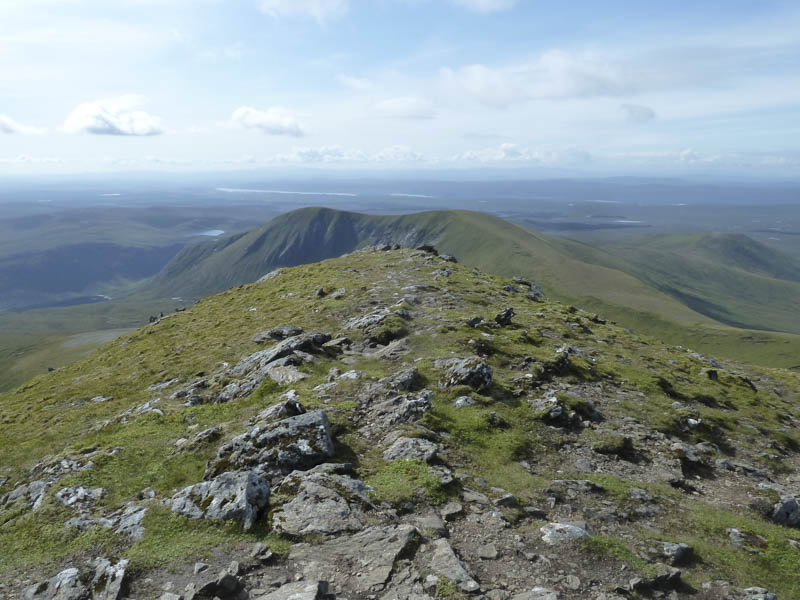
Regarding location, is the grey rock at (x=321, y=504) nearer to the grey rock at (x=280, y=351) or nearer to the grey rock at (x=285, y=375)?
the grey rock at (x=285, y=375)

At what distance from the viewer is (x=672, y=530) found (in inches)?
612

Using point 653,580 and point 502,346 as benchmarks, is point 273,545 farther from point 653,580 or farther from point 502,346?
point 502,346

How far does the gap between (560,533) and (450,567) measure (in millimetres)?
4251

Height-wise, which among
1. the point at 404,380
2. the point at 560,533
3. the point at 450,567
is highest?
the point at 404,380

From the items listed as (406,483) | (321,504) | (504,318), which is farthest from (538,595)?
(504,318)

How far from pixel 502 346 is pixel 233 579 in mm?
23868

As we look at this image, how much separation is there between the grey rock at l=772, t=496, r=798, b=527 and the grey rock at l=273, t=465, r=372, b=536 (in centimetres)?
1659

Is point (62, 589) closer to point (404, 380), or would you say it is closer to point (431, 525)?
point (431, 525)

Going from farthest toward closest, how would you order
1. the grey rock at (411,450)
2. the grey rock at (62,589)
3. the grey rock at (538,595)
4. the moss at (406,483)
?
the grey rock at (411,450) → the moss at (406,483) → the grey rock at (62,589) → the grey rock at (538,595)

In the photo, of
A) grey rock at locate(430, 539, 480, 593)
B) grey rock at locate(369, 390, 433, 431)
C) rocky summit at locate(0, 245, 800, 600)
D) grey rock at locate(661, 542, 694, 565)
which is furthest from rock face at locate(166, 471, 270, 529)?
grey rock at locate(661, 542, 694, 565)

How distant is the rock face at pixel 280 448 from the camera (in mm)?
17656

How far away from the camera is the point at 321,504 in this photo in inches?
595

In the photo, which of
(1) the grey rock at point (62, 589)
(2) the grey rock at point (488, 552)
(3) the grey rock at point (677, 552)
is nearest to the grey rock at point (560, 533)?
(2) the grey rock at point (488, 552)

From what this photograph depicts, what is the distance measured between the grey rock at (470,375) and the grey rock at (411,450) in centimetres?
665
